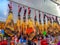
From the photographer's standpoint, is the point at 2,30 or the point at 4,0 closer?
the point at 2,30

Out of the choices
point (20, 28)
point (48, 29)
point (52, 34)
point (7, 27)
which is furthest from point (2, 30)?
point (52, 34)

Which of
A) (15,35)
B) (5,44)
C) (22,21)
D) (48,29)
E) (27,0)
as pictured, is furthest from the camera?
(48,29)

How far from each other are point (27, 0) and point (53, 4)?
674 mm

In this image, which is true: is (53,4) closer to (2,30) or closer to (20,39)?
(20,39)

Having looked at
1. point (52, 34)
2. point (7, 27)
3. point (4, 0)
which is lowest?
point (52, 34)

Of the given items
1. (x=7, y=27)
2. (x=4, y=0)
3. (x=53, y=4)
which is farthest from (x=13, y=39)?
(x=53, y=4)

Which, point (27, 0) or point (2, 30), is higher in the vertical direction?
point (27, 0)

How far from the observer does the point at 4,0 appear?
1300mm

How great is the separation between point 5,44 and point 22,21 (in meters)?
0.30

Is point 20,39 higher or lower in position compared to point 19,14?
lower

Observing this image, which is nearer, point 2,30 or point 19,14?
point 2,30

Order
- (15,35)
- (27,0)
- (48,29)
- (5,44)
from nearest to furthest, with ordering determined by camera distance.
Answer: (5,44) → (15,35) → (27,0) → (48,29)

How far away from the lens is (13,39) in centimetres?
124

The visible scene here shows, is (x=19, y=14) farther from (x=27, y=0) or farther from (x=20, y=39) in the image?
(x=27, y=0)
